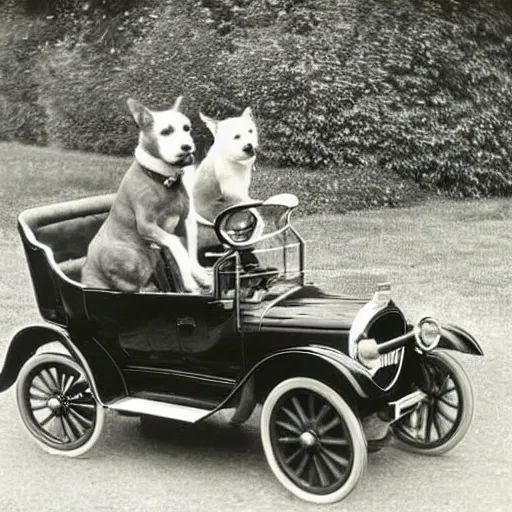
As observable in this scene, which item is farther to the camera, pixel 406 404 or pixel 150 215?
pixel 150 215

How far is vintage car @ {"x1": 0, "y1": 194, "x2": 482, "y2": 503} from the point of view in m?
3.08

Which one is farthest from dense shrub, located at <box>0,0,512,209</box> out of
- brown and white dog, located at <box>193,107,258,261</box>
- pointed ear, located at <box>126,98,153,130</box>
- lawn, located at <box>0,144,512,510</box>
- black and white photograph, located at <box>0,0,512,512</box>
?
pointed ear, located at <box>126,98,153,130</box>

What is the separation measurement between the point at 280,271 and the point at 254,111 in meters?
4.33

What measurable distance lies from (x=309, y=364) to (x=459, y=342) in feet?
2.21

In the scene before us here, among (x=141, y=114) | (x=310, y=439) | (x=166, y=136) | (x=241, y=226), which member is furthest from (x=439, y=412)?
(x=141, y=114)

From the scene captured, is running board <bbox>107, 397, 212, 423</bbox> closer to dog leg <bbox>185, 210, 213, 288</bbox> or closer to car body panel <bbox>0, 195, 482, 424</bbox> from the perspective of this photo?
car body panel <bbox>0, 195, 482, 424</bbox>

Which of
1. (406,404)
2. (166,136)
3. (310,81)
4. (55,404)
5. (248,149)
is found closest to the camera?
(406,404)

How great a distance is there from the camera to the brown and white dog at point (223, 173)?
12.8 feet

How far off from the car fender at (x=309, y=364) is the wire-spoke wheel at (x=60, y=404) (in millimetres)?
613

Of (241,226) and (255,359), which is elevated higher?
(241,226)

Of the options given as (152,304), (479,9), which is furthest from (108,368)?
(479,9)

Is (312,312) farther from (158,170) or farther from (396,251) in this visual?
(396,251)

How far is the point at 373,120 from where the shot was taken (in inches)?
316

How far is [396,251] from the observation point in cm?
720
